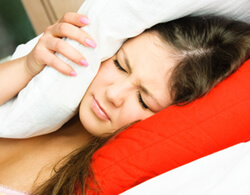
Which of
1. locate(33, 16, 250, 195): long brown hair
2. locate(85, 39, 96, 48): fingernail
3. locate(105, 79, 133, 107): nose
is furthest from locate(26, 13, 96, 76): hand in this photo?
locate(33, 16, 250, 195): long brown hair

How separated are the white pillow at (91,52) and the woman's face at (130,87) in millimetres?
35

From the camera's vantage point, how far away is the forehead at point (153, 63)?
691 mm

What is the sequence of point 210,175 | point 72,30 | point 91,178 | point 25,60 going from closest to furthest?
point 210,175 → point 91,178 → point 72,30 → point 25,60

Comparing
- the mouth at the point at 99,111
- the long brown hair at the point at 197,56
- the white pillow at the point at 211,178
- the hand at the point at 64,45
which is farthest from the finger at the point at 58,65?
the white pillow at the point at 211,178

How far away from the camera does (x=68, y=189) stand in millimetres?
603

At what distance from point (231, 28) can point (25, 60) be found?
70cm

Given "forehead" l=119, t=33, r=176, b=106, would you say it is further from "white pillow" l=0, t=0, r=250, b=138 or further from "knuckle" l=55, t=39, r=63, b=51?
"knuckle" l=55, t=39, r=63, b=51

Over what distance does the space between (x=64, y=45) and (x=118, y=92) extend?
0.21 metres

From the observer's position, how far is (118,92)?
0.69 meters

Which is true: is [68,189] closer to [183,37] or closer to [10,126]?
[10,126]

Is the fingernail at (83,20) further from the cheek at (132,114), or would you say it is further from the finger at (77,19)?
the cheek at (132,114)

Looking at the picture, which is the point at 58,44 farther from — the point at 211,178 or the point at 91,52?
the point at 211,178

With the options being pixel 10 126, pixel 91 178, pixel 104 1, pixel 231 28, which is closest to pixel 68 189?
pixel 91 178

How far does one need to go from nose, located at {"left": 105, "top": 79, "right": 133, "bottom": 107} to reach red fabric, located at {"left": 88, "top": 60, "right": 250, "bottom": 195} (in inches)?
3.7
